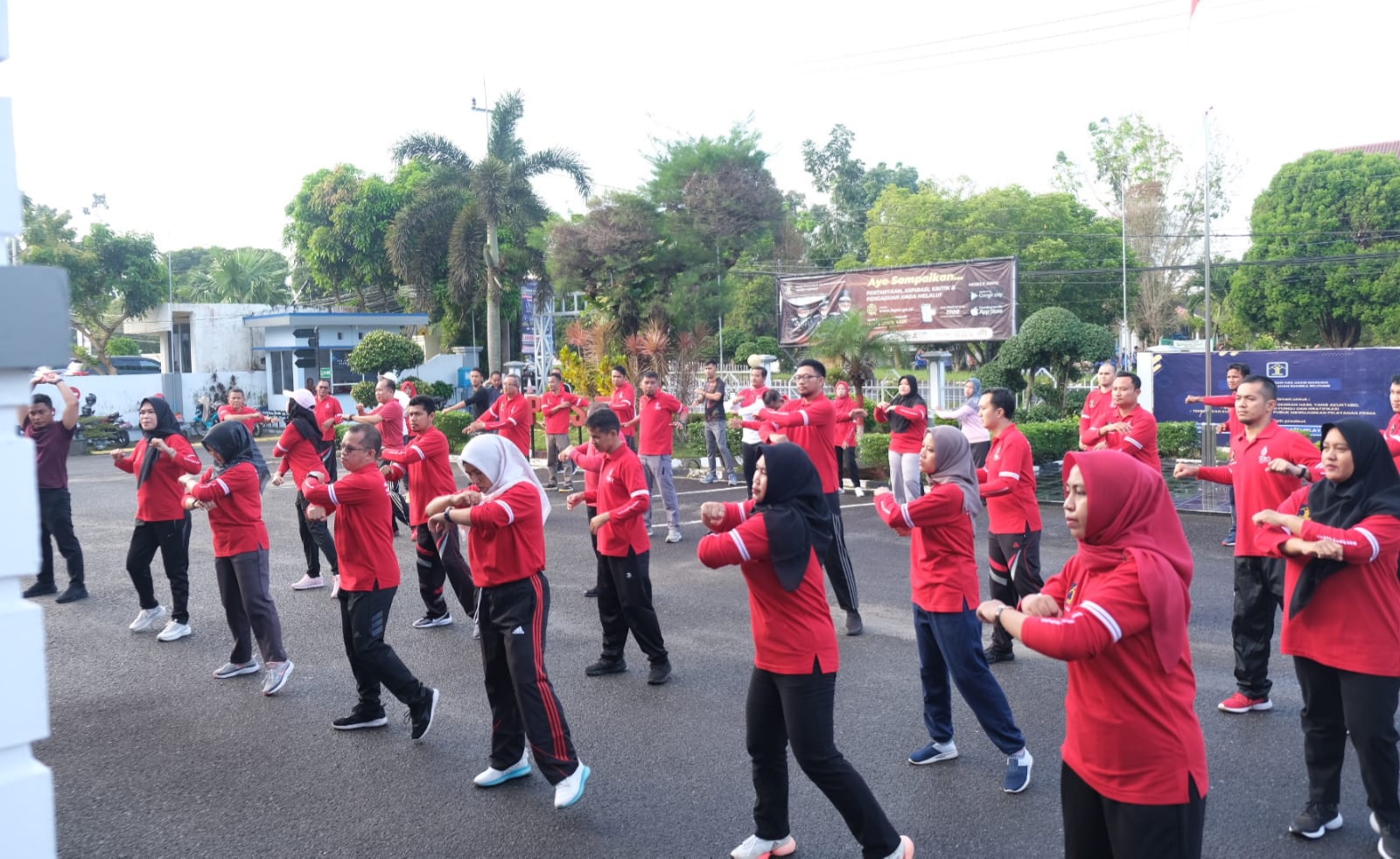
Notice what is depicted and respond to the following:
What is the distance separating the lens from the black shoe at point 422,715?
6129mm

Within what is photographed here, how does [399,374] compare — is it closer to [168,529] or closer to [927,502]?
[168,529]

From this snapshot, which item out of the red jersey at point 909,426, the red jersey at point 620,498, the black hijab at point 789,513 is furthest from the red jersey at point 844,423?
the black hijab at point 789,513

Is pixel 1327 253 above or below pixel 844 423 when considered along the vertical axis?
above

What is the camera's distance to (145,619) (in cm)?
903

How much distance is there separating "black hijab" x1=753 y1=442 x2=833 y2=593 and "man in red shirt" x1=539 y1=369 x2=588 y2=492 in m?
Result: 10.8

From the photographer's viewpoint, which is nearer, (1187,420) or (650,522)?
(650,522)

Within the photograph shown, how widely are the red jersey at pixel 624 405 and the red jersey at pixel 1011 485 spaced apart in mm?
6920

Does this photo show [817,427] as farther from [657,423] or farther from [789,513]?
[789,513]

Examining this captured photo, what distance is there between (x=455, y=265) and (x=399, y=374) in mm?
4750

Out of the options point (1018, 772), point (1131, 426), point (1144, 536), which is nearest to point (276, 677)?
point (1018, 772)

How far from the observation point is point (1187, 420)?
62.7ft

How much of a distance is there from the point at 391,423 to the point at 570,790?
7.82 meters

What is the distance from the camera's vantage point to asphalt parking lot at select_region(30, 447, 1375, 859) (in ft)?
15.8

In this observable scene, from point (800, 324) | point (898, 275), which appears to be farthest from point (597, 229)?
point (898, 275)
